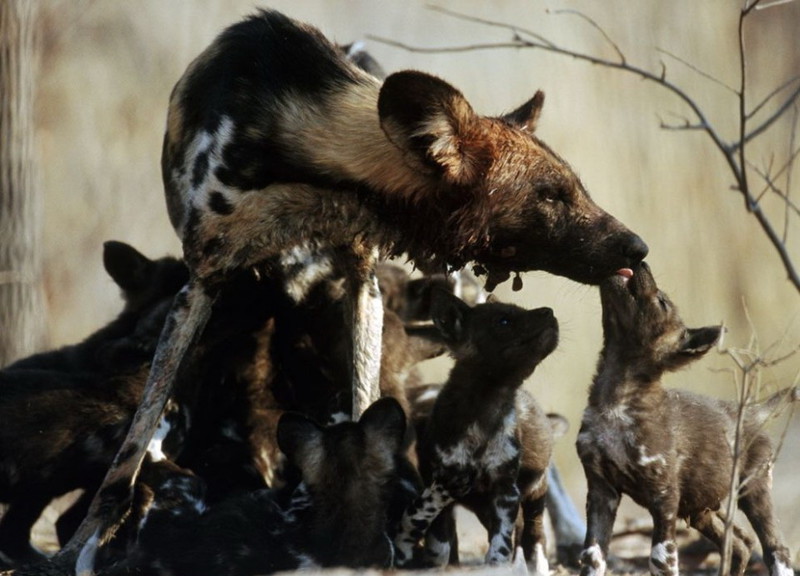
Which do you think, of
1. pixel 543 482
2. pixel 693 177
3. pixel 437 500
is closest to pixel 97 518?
pixel 437 500

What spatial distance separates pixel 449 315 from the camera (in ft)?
19.6

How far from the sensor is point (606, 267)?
5.46m

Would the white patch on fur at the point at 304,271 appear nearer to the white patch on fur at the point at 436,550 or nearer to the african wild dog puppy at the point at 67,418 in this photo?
the african wild dog puppy at the point at 67,418

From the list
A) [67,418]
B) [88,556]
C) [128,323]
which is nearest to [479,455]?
[88,556]

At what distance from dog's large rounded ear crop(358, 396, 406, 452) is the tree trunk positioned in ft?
11.6

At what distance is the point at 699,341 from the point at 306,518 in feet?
5.26

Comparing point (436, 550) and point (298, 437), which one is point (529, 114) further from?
point (436, 550)

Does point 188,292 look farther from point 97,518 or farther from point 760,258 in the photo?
point 760,258

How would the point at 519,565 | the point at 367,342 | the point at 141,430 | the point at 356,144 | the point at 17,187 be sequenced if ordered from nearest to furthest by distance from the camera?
the point at 519,565 → the point at 356,144 → the point at 141,430 → the point at 367,342 → the point at 17,187

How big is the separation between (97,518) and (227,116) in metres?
1.63

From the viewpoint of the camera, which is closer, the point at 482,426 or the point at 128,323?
the point at 482,426

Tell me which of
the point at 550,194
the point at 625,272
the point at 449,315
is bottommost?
the point at 449,315

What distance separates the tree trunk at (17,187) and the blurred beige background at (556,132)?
63.2 inches

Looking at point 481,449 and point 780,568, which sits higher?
point 481,449
